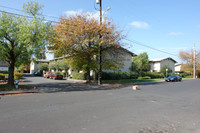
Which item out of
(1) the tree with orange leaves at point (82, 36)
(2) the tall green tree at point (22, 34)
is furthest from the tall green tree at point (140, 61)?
(2) the tall green tree at point (22, 34)

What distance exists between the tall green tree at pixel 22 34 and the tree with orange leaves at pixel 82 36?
2.81 metres

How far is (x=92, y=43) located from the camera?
1938cm

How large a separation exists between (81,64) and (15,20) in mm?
10279

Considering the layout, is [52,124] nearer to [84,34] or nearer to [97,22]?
[84,34]

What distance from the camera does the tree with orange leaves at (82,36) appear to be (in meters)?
17.3

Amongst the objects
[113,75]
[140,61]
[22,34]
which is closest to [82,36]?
[22,34]

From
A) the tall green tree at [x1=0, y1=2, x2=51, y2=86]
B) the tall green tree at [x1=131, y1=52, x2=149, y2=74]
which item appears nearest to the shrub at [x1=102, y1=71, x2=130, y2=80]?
the tall green tree at [x1=131, y1=52, x2=149, y2=74]

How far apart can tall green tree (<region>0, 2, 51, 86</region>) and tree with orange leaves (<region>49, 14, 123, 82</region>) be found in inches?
111

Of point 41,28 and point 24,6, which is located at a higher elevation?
point 24,6

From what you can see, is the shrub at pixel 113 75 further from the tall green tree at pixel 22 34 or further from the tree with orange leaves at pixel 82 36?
the tall green tree at pixel 22 34

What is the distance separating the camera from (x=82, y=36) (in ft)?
59.1

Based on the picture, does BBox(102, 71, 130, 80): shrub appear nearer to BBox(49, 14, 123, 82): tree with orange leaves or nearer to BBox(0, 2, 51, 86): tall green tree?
BBox(49, 14, 123, 82): tree with orange leaves

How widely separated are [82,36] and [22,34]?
734cm

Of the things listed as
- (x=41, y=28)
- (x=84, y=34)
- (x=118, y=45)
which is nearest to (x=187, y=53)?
(x=118, y=45)
